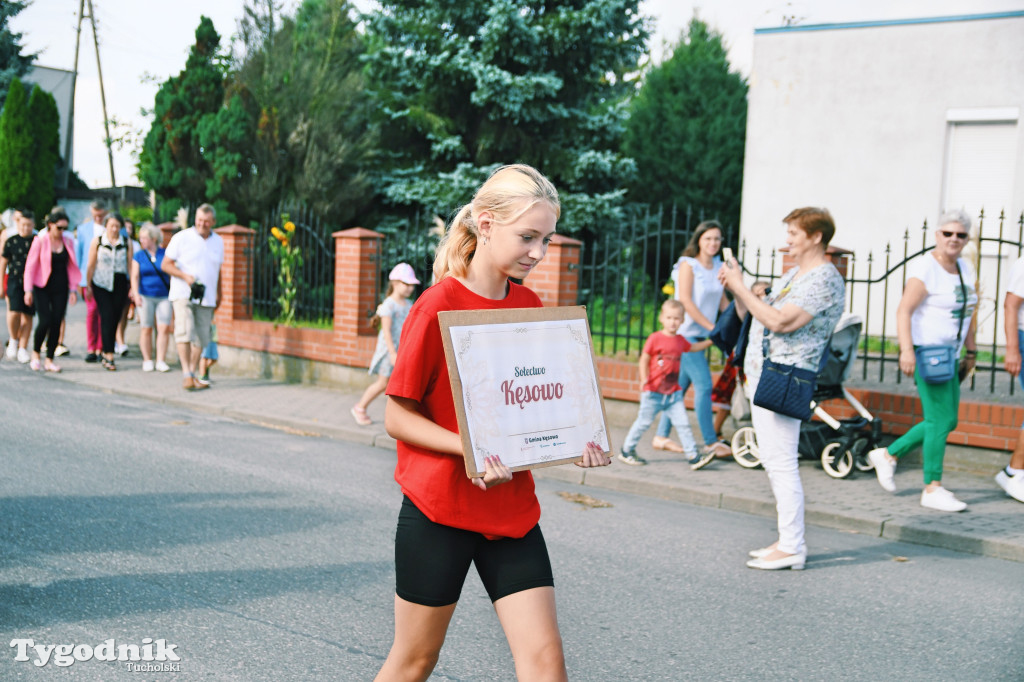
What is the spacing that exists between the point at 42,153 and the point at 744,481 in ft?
110

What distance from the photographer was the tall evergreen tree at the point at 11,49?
40.8m

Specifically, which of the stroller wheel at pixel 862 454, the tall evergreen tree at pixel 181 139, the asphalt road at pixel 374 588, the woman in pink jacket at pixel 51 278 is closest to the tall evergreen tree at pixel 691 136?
the tall evergreen tree at pixel 181 139

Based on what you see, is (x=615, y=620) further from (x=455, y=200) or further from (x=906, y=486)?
(x=455, y=200)

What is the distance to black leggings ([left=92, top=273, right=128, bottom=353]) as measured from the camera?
484 inches

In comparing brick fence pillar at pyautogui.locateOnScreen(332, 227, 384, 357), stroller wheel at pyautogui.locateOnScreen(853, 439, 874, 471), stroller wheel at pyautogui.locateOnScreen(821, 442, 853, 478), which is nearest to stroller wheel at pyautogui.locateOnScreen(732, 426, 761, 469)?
stroller wheel at pyautogui.locateOnScreen(821, 442, 853, 478)

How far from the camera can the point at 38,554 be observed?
193 inches

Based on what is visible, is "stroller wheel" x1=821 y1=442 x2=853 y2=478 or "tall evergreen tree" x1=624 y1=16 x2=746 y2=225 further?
"tall evergreen tree" x1=624 y1=16 x2=746 y2=225

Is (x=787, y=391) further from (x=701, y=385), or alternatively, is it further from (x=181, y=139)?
(x=181, y=139)

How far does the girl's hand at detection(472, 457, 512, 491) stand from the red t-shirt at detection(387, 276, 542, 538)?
0.13 meters

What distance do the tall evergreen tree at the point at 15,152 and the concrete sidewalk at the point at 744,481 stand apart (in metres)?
25.8

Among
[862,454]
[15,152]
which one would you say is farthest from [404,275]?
[15,152]

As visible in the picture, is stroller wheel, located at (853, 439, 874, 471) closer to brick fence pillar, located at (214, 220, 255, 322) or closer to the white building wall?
the white building wall

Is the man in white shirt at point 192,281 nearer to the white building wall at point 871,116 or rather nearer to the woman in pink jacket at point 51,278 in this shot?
the woman in pink jacket at point 51,278

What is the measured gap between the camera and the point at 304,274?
13.2 metres
